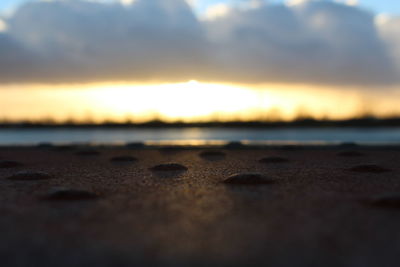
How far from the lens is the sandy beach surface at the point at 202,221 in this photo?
4.02 m

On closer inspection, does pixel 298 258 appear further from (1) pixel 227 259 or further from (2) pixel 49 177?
(2) pixel 49 177

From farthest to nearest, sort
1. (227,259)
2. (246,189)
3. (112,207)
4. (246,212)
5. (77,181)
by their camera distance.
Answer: (77,181), (246,189), (112,207), (246,212), (227,259)

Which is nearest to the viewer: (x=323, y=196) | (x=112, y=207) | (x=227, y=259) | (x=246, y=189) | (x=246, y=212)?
(x=227, y=259)

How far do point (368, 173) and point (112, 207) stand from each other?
6.61 meters

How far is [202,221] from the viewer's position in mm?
5266

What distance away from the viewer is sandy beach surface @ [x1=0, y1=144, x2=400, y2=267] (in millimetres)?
4016

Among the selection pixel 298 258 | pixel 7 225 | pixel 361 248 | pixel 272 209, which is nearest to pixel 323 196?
pixel 272 209

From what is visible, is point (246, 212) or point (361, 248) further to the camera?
point (246, 212)

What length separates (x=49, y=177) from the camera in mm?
9453

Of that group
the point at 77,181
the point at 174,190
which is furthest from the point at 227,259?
the point at 77,181

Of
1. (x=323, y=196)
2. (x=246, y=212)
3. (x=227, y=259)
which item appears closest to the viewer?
(x=227, y=259)

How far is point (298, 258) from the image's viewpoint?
12.9 feet

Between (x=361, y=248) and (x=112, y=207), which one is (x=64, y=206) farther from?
(x=361, y=248)

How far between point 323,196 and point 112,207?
3652 mm
